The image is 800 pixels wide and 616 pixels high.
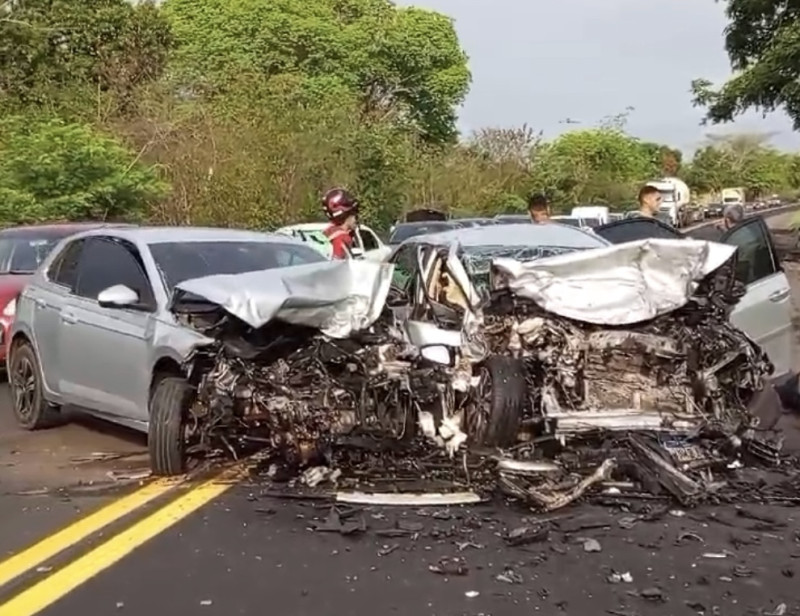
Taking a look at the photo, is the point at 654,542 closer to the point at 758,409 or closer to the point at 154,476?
the point at 758,409

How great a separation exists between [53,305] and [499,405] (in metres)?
3.94

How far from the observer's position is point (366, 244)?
19.5 m

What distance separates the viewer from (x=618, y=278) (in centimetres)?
780

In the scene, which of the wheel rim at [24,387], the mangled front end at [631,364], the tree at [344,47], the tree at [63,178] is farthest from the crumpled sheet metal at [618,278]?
the tree at [344,47]

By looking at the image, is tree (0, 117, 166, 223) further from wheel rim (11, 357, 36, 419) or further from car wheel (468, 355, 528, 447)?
car wheel (468, 355, 528, 447)

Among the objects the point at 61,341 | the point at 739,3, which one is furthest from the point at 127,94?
the point at 61,341

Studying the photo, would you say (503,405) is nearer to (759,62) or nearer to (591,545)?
(591,545)

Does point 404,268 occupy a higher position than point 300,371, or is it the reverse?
point 404,268

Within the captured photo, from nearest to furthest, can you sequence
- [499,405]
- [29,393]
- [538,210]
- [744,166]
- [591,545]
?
[591,545], [499,405], [29,393], [538,210], [744,166]

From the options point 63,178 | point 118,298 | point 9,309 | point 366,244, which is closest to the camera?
point 118,298

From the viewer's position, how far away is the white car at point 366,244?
10.5 metres

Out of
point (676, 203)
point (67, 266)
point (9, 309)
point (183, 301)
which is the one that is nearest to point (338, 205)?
point (67, 266)

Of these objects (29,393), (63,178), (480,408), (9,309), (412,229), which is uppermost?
(63,178)

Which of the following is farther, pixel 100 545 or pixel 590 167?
pixel 590 167
